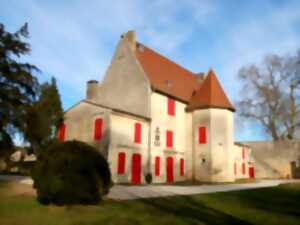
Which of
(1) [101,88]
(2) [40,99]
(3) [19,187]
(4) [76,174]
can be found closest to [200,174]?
(1) [101,88]

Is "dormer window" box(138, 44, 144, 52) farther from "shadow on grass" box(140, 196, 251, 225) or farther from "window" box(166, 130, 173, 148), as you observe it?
"shadow on grass" box(140, 196, 251, 225)

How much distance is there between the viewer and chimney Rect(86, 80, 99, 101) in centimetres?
2747

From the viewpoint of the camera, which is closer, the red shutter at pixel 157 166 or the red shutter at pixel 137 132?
the red shutter at pixel 137 132

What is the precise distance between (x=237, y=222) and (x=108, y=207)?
408 centimetres

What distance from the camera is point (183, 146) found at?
2709 cm

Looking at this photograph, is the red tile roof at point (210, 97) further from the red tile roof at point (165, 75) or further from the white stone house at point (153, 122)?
the red tile roof at point (165, 75)

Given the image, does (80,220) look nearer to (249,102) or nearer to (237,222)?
(237,222)

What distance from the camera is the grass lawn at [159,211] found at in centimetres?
799

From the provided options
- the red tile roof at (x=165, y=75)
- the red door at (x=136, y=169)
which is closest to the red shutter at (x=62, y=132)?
the red door at (x=136, y=169)

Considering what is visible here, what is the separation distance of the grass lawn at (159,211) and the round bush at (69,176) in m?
0.34

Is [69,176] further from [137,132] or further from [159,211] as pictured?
[137,132]

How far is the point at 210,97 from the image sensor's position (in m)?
27.1

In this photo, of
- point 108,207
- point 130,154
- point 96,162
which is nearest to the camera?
point 108,207

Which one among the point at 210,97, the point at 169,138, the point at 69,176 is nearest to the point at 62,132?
the point at 169,138
